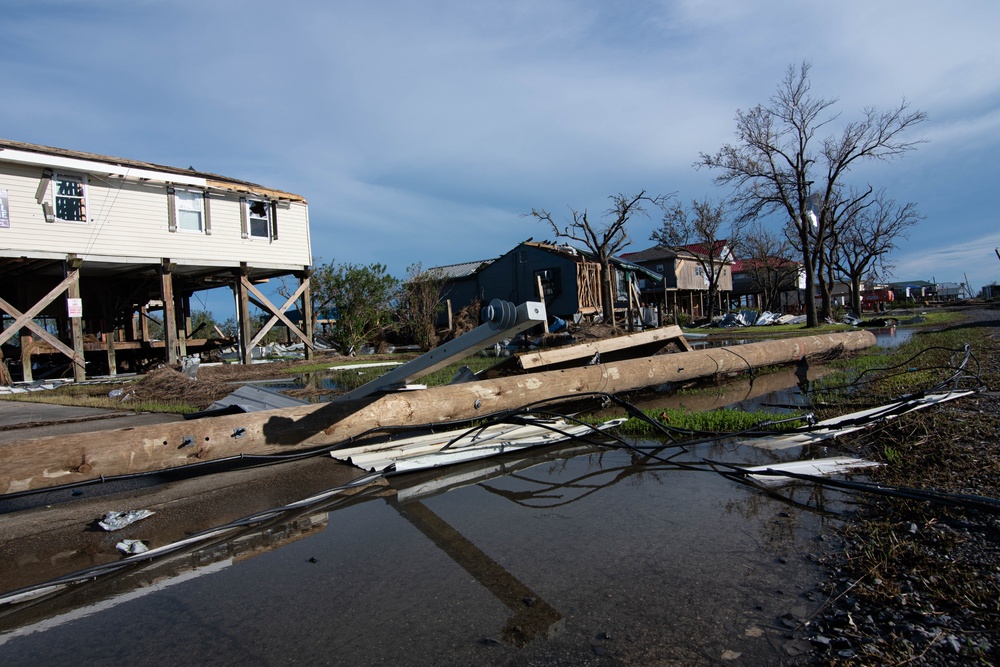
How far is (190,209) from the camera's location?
18.9 meters

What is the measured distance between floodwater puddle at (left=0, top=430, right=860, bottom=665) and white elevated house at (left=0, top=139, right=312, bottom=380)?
16.3 metres

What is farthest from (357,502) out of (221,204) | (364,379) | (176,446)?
(221,204)

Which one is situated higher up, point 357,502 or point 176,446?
point 176,446

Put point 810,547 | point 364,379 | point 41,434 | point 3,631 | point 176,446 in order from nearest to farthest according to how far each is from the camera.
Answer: point 3,631 → point 810,547 → point 176,446 → point 41,434 → point 364,379

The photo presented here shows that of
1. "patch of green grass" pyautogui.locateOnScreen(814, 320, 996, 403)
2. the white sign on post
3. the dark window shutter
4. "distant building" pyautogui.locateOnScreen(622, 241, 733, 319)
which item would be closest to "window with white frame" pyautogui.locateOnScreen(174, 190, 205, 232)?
the dark window shutter

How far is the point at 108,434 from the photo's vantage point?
4617 millimetres

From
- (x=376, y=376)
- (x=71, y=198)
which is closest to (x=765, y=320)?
(x=376, y=376)

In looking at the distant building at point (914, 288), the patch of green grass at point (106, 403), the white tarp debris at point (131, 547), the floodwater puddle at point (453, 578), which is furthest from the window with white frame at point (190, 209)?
the distant building at point (914, 288)

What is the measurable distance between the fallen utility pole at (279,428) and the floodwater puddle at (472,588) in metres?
1.13

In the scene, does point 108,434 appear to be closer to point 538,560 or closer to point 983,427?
point 538,560

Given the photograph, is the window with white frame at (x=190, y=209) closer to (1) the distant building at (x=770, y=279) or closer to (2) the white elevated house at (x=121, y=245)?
(2) the white elevated house at (x=121, y=245)

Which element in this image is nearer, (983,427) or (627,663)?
(627,663)

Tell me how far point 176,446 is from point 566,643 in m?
3.83

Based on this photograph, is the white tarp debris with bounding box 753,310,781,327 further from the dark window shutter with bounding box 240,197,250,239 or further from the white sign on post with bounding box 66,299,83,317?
the white sign on post with bounding box 66,299,83,317
